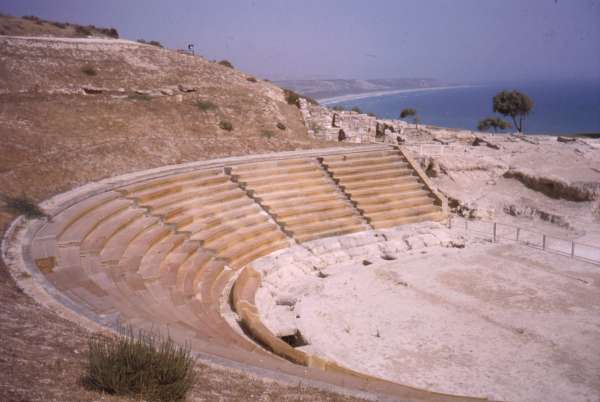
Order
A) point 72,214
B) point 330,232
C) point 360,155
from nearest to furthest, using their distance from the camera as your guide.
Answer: point 72,214 < point 330,232 < point 360,155

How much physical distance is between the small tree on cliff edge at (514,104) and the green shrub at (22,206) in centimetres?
3472

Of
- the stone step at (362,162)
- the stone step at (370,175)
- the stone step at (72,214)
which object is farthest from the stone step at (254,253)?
the stone step at (362,162)

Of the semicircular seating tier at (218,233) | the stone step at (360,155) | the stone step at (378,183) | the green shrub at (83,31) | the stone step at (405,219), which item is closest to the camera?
the semicircular seating tier at (218,233)

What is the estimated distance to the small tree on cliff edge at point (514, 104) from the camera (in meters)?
36.6

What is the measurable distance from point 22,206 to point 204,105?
11066mm

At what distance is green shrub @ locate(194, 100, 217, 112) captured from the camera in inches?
765

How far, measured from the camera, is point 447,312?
9.54 meters

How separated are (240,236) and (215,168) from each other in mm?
3311

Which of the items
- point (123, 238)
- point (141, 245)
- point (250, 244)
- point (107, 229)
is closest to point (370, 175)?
point (250, 244)

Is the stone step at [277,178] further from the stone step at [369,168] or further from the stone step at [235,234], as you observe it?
the stone step at [235,234]

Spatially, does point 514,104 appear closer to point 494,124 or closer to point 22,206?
point 494,124

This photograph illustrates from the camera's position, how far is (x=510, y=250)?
13117mm

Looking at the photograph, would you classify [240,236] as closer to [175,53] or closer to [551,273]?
[551,273]

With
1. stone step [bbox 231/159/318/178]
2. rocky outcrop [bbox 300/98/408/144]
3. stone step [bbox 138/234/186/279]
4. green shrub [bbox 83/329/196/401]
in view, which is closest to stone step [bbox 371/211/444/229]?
stone step [bbox 231/159/318/178]
